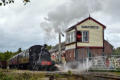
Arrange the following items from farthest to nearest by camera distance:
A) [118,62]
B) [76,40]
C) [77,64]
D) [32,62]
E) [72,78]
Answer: [76,40], [77,64], [32,62], [118,62], [72,78]

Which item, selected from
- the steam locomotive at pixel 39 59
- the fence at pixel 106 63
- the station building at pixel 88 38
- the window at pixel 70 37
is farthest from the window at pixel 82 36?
the fence at pixel 106 63

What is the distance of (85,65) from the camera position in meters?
27.3

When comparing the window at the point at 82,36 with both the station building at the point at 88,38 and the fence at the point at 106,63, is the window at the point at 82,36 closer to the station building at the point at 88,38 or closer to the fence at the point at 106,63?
the station building at the point at 88,38

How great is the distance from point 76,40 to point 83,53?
1980 mm

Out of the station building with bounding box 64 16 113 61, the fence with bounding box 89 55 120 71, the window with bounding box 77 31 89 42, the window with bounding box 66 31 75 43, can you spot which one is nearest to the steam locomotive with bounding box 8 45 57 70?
the fence with bounding box 89 55 120 71

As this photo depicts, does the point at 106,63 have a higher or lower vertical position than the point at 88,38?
lower

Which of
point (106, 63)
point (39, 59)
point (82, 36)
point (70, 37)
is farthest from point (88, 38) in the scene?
point (106, 63)

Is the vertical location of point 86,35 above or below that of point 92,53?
above

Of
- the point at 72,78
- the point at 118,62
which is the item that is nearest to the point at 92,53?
the point at 118,62

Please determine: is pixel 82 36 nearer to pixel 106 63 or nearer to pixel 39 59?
pixel 39 59

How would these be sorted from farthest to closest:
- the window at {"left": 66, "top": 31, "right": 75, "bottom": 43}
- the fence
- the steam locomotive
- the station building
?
the window at {"left": 66, "top": 31, "right": 75, "bottom": 43} → the station building → the steam locomotive → the fence

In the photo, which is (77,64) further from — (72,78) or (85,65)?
(72,78)

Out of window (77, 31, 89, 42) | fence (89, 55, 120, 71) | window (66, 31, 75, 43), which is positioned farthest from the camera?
window (66, 31, 75, 43)

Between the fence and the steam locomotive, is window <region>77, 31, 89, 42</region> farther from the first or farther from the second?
the fence
